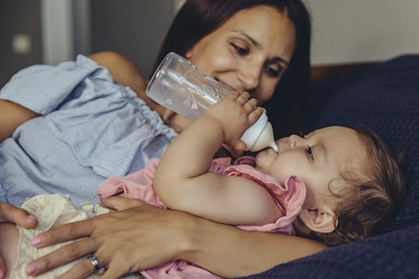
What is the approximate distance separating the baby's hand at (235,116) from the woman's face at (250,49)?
1.16ft

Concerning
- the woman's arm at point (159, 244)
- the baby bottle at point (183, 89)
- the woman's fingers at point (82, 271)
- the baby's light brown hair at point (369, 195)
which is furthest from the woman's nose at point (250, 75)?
the woman's fingers at point (82, 271)

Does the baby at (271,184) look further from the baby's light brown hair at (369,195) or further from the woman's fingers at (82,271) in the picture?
the woman's fingers at (82,271)

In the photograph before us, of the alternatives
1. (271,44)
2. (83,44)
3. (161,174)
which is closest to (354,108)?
(271,44)

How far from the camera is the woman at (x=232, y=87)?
0.89 metres

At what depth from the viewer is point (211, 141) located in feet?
3.30

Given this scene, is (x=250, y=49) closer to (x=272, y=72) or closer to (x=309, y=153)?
(x=272, y=72)

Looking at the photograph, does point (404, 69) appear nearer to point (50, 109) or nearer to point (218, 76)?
point (218, 76)

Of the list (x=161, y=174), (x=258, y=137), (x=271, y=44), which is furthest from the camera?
(x=271, y=44)

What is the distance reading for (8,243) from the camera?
0.87m

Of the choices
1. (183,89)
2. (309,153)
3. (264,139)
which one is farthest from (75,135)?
(309,153)

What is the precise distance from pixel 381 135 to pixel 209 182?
66cm

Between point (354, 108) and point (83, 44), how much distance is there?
1492 mm

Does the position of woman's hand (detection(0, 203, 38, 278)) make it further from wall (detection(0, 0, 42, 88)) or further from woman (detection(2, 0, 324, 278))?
wall (detection(0, 0, 42, 88))

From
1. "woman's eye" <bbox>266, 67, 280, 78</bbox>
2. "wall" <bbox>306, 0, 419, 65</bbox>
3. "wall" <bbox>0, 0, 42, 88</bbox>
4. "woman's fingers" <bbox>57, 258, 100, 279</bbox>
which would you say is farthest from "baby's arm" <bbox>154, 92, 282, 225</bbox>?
"wall" <bbox>0, 0, 42, 88</bbox>
